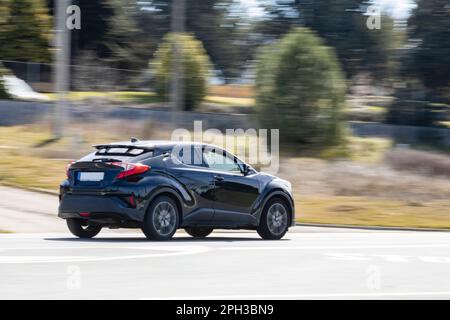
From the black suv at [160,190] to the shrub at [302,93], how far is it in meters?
30.6

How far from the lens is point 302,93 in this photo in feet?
157

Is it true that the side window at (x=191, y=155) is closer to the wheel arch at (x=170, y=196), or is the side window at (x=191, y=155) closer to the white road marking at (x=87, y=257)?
the wheel arch at (x=170, y=196)

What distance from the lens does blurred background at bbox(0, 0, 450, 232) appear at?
32844 mm

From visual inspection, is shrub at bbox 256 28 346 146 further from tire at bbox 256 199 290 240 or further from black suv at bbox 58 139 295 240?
black suv at bbox 58 139 295 240

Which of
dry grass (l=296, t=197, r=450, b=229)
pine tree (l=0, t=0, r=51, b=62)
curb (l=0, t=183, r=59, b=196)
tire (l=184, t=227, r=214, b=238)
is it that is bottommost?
dry grass (l=296, t=197, r=450, b=229)

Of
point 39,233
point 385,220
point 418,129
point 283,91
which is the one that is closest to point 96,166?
point 39,233

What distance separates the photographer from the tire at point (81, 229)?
610 inches

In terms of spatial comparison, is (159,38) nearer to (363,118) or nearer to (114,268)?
(363,118)

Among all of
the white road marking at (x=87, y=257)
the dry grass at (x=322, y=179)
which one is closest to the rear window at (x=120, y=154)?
the white road marking at (x=87, y=257)

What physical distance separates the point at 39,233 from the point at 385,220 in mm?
11205

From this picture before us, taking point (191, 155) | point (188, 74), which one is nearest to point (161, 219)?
point (191, 155)

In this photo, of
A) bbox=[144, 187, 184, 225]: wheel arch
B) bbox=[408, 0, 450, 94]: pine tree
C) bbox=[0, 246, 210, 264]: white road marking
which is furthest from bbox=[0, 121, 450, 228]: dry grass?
bbox=[408, 0, 450, 94]: pine tree

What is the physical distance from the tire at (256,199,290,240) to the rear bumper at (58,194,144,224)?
279 cm

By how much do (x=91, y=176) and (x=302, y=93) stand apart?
111 ft
